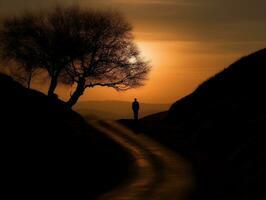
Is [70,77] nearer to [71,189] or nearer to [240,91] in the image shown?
[240,91]

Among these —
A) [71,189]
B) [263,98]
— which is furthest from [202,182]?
[263,98]

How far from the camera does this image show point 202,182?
21750 millimetres

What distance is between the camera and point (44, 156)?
24.9m

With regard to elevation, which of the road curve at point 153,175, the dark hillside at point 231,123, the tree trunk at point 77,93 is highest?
the tree trunk at point 77,93

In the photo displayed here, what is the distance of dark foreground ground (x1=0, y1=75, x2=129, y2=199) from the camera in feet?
66.6

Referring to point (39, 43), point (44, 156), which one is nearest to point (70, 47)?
point (39, 43)

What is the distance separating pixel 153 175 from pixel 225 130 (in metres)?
11.9

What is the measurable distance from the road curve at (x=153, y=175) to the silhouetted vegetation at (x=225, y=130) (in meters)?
0.65

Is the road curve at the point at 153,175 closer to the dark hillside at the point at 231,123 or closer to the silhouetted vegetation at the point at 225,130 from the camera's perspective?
the silhouetted vegetation at the point at 225,130

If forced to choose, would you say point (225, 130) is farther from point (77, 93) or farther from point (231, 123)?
point (77, 93)

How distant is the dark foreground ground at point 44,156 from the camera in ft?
66.6

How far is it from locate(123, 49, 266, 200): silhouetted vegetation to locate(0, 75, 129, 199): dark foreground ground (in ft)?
12.5

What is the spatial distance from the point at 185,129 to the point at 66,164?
63.9ft

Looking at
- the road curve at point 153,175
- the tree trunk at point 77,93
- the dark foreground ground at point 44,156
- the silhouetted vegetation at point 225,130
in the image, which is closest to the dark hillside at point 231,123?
the silhouetted vegetation at point 225,130
